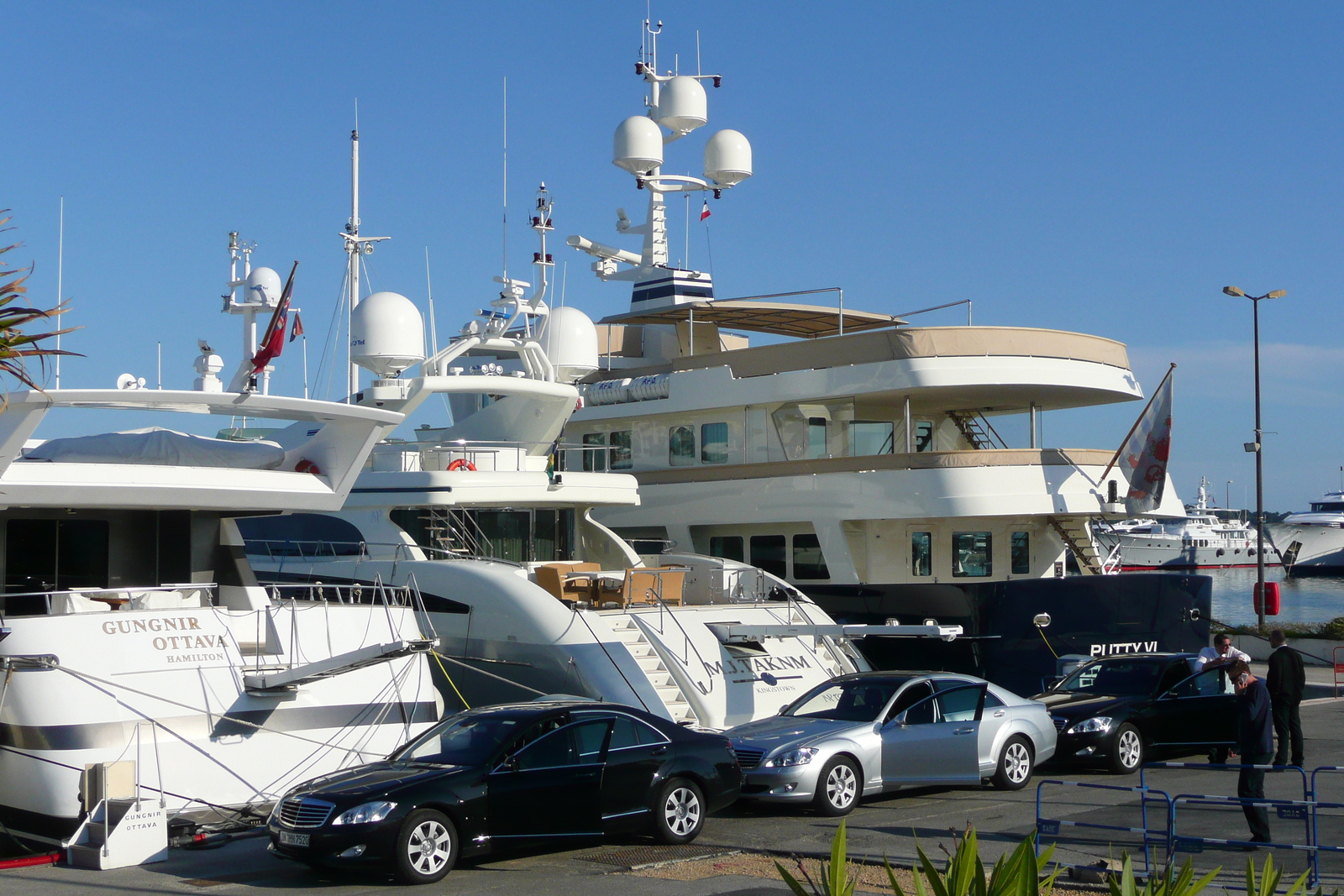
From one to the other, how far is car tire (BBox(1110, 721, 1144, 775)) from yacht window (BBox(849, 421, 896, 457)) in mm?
8198

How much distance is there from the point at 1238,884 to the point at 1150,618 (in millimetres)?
10885

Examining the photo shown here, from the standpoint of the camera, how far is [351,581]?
64.0ft

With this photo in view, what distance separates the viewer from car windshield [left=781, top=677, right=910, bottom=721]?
1284cm

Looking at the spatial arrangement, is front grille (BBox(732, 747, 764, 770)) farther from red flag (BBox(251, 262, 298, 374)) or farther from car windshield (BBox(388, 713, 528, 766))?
red flag (BBox(251, 262, 298, 374))

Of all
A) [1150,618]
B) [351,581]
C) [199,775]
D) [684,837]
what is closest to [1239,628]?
[1150,618]

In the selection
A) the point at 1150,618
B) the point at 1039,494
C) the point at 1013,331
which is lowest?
the point at 1150,618

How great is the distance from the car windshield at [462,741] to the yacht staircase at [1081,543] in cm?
1183

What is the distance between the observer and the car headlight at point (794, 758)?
462 inches

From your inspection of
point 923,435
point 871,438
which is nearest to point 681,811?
point 871,438

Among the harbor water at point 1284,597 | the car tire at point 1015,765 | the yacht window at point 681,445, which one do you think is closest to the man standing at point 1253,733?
the car tire at point 1015,765

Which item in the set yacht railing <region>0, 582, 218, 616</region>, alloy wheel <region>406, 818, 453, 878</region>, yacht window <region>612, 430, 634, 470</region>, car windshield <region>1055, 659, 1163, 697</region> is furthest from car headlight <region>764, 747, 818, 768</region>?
yacht window <region>612, 430, 634, 470</region>

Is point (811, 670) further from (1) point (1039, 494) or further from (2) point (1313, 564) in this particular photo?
(2) point (1313, 564)

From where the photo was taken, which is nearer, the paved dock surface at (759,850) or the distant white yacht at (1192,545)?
the paved dock surface at (759,850)

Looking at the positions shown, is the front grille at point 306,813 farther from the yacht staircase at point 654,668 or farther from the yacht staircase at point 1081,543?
the yacht staircase at point 1081,543
